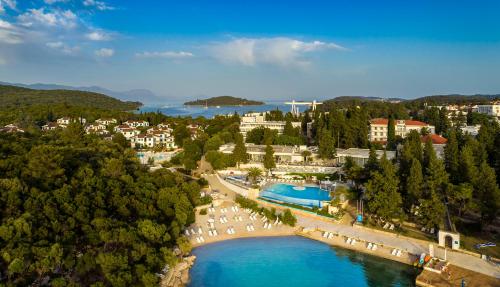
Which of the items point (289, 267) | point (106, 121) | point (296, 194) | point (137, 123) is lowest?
point (289, 267)

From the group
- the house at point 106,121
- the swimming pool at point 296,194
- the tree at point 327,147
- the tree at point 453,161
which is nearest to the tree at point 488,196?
the tree at point 453,161

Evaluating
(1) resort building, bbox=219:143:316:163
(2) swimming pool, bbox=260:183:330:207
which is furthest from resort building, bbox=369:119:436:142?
(2) swimming pool, bbox=260:183:330:207

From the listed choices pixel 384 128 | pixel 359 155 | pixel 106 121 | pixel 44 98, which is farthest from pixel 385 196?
pixel 44 98

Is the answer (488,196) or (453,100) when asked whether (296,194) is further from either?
(453,100)

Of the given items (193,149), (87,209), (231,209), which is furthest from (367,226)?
(193,149)

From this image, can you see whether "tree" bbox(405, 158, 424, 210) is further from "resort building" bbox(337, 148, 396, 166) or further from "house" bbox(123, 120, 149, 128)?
"house" bbox(123, 120, 149, 128)

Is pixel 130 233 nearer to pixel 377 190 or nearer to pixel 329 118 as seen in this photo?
pixel 377 190
